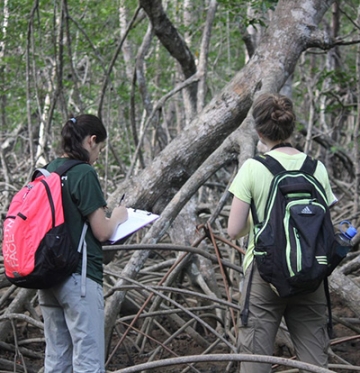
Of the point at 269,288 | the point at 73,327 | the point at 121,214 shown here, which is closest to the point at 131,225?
the point at 121,214

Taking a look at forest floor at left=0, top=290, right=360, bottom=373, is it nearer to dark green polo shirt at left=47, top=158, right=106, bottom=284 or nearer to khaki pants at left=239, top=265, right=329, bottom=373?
khaki pants at left=239, top=265, right=329, bottom=373

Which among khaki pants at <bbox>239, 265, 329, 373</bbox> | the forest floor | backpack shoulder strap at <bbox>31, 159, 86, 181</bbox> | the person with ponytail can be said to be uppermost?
backpack shoulder strap at <bbox>31, 159, 86, 181</bbox>

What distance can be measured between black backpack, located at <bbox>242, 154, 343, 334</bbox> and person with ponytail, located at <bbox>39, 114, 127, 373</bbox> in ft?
1.60

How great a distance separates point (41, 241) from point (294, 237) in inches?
28.8

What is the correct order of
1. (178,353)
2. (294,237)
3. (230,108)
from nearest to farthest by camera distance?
(294,237) < (230,108) < (178,353)

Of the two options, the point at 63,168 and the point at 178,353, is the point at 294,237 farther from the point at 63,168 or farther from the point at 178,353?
the point at 178,353

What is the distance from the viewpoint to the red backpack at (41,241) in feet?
6.73

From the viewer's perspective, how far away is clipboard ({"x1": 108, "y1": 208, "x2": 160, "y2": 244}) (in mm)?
2205

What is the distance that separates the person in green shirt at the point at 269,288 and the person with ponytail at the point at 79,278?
Result: 42 cm

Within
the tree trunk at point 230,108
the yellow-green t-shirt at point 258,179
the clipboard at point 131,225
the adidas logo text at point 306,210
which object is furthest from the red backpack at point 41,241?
the tree trunk at point 230,108

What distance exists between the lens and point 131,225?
90.2 inches

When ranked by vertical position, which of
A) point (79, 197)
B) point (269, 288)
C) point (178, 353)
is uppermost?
point (79, 197)

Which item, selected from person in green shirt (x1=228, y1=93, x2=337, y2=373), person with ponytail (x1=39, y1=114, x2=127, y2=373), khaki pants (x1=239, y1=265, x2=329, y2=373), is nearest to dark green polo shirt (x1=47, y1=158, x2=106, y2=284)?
person with ponytail (x1=39, y1=114, x2=127, y2=373)

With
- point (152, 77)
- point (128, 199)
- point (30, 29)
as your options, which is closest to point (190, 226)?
point (128, 199)
